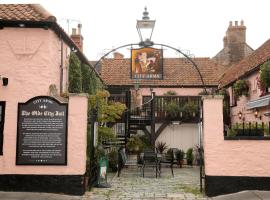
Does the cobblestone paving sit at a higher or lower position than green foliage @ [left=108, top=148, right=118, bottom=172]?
lower

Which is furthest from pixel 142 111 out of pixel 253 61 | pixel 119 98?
pixel 253 61

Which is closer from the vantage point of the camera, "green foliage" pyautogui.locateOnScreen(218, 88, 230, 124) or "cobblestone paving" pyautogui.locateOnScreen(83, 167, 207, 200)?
"cobblestone paving" pyautogui.locateOnScreen(83, 167, 207, 200)

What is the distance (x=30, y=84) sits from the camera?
9.77 meters

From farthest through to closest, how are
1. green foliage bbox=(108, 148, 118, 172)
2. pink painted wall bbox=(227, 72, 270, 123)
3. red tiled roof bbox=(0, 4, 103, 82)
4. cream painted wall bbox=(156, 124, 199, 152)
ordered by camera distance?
1. cream painted wall bbox=(156, 124, 199, 152)
2. pink painted wall bbox=(227, 72, 270, 123)
3. green foliage bbox=(108, 148, 118, 172)
4. red tiled roof bbox=(0, 4, 103, 82)

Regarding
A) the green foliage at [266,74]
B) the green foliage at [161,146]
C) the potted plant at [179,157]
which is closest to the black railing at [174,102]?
the green foliage at [161,146]

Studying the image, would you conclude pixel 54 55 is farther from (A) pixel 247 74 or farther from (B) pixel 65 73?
(A) pixel 247 74

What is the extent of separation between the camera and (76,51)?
13922 mm

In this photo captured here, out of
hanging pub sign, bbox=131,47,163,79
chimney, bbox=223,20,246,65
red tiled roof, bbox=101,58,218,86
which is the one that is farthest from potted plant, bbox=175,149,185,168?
chimney, bbox=223,20,246,65

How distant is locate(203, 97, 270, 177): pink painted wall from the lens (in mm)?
8805

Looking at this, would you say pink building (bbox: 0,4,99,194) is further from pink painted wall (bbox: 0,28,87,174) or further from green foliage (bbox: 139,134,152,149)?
green foliage (bbox: 139,134,152,149)

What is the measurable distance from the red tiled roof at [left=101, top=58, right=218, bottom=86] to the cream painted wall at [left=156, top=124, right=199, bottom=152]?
6017 millimetres

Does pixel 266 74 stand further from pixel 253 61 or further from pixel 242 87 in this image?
pixel 253 61

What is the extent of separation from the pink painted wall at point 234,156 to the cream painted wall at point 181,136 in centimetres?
953

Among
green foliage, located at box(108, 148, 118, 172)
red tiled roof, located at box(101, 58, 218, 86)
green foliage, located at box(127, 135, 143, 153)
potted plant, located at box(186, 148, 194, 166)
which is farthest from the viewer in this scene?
red tiled roof, located at box(101, 58, 218, 86)
